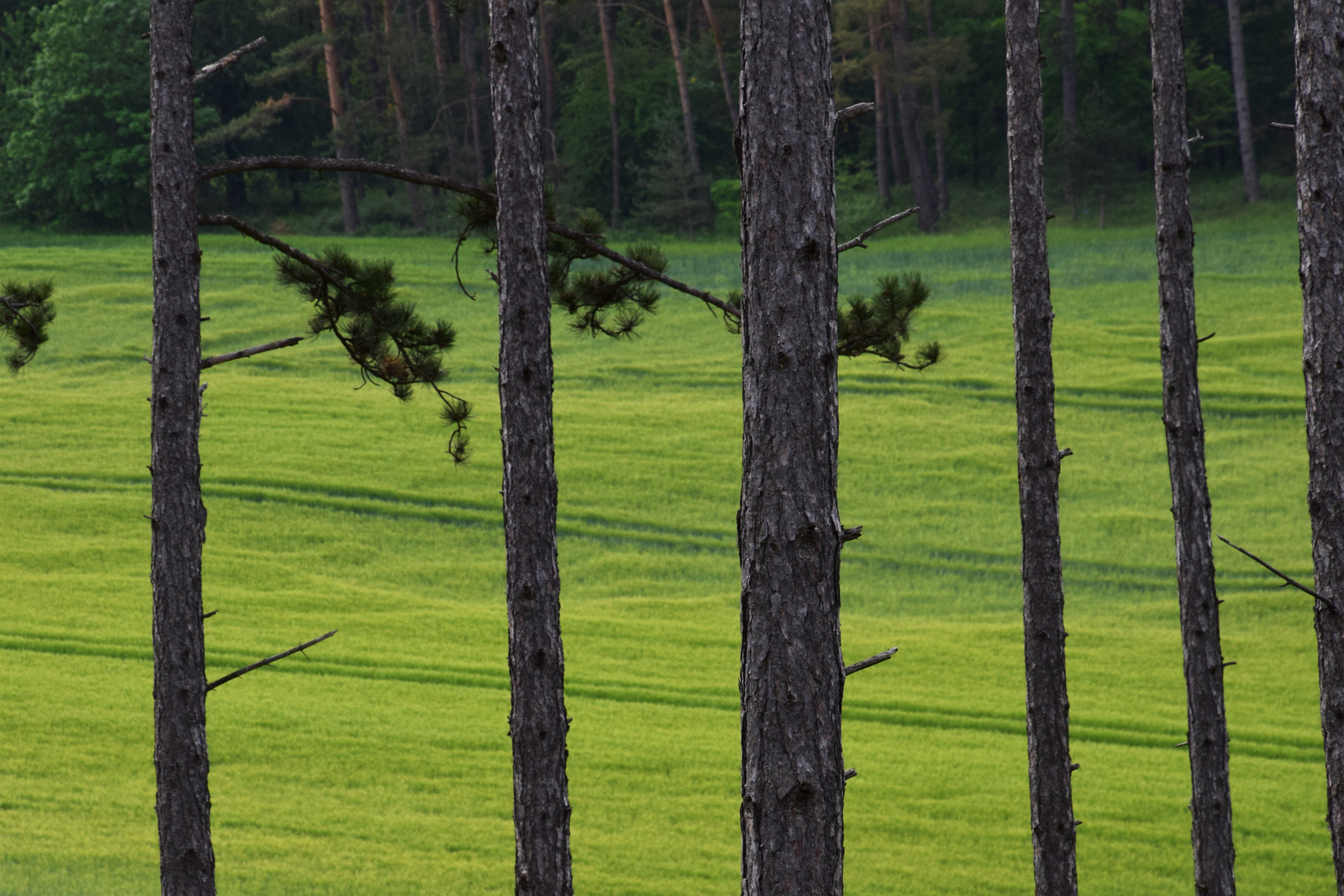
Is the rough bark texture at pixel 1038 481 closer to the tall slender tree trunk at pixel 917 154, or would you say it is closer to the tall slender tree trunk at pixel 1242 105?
the tall slender tree trunk at pixel 917 154

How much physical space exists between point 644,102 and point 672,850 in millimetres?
38088

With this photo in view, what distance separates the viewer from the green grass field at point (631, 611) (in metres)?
10.7

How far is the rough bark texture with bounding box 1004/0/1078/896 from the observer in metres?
7.34

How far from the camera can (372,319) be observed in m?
7.40

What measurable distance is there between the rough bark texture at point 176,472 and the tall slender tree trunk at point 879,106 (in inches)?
1346

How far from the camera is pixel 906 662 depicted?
14.9 m

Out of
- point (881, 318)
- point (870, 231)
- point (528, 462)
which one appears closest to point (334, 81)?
point (881, 318)

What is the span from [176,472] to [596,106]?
41.4 meters

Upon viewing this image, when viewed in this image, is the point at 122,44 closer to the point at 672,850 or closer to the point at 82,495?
the point at 82,495

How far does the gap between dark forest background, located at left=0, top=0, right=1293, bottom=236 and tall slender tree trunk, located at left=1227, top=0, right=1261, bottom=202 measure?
2.00 meters

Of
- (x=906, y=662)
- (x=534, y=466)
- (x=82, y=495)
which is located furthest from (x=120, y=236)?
(x=534, y=466)

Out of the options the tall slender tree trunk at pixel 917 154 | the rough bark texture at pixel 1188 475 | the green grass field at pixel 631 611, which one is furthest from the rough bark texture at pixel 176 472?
the tall slender tree trunk at pixel 917 154

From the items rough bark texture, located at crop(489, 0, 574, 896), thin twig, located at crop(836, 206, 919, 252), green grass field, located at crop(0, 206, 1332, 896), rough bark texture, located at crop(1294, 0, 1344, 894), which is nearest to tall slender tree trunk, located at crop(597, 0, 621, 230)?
green grass field, located at crop(0, 206, 1332, 896)

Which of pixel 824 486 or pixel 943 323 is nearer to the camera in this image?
pixel 824 486
